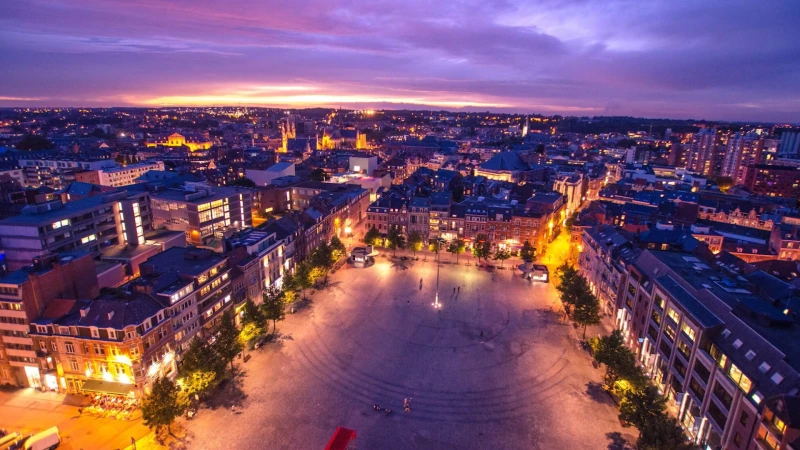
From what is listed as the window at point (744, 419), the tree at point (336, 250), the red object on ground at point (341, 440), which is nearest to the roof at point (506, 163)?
the tree at point (336, 250)

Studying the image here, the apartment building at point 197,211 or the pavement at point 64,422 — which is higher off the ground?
the apartment building at point 197,211

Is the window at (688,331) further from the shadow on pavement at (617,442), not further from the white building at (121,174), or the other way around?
the white building at (121,174)

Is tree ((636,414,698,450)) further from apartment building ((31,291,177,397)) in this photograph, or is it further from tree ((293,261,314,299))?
tree ((293,261,314,299))

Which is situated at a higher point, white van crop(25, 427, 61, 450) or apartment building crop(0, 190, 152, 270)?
apartment building crop(0, 190, 152, 270)

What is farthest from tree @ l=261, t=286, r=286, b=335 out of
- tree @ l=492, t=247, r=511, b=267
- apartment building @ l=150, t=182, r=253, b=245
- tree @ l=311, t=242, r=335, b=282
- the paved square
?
tree @ l=492, t=247, r=511, b=267

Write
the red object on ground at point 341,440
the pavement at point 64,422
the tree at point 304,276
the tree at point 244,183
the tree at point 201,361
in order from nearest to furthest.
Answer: the red object on ground at point 341,440
the pavement at point 64,422
the tree at point 201,361
the tree at point 304,276
the tree at point 244,183

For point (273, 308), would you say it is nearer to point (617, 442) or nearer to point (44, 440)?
point (44, 440)
